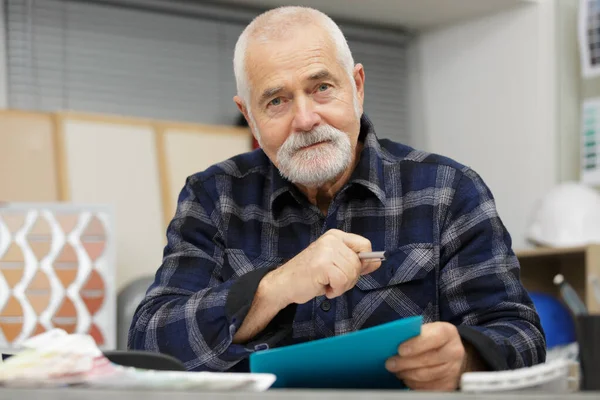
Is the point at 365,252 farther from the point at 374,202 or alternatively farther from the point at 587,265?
the point at 587,265

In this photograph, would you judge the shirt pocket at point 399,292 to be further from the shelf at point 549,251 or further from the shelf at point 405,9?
the shelf at point 405,9

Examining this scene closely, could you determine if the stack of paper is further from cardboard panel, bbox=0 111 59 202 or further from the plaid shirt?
cardboard panel, bbox=0 111 59 202

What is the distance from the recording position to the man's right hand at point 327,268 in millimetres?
1130

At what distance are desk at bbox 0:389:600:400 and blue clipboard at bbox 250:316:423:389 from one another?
212mm

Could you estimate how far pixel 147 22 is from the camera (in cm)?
381

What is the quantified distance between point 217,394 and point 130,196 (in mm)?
2852

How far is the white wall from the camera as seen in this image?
383 cm

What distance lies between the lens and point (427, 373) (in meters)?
1.01

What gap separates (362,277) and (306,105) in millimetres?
307

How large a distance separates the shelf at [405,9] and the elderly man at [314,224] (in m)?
2.36

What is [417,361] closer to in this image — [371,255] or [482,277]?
[371,255]

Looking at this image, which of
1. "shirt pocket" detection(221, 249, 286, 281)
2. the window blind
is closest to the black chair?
"shirt pocket" detection(221, 249, 286, 281)

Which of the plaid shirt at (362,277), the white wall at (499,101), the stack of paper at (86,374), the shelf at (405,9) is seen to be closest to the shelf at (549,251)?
the white wall at (499,101)

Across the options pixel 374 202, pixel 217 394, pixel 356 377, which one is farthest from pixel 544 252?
pixel 217 394
